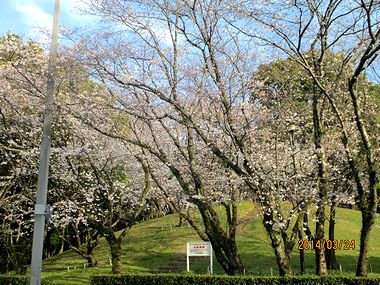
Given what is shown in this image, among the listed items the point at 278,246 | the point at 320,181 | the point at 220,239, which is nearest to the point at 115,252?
the point at 220,239

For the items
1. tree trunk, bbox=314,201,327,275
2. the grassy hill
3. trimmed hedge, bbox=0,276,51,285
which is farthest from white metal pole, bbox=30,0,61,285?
the grassy hill

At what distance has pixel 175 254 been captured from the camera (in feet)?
69.1

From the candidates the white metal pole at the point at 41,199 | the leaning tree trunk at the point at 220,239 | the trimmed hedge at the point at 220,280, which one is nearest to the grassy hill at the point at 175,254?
the trimmed hedge at the point at 220,280

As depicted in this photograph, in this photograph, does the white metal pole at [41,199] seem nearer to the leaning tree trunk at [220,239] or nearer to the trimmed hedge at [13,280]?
the leaning tree trunk at [220,239]

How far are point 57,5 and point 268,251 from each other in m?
16.1

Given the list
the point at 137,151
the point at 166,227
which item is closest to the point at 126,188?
the point at 137,151

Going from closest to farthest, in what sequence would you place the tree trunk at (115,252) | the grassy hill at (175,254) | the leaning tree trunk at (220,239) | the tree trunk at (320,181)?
the tree trunk at (320,181), the leaning tree trunk at (220,239), the tree trunk at (115,252), the grassy hill at (175,254)

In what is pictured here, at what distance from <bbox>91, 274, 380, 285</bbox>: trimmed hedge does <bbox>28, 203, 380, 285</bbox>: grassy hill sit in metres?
3.30

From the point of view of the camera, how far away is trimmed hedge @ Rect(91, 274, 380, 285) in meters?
10.1

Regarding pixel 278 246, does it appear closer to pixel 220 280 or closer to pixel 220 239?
pixel 220 239

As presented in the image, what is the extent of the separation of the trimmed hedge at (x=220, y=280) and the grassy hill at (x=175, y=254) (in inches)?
130

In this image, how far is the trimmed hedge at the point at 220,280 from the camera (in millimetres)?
10109

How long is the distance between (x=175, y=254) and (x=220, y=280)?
10.6 metres

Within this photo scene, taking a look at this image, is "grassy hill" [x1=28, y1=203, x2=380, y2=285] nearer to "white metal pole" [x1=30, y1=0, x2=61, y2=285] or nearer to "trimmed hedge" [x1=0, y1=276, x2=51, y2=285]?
"trimmed hedge" [x1=0, y1=276, x2=51, y2=285]
